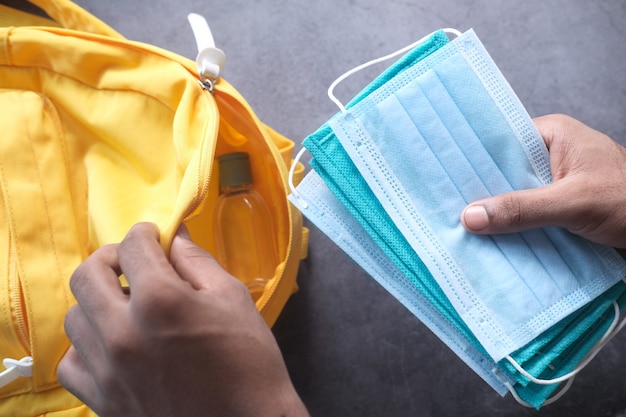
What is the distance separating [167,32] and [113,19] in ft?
0.31

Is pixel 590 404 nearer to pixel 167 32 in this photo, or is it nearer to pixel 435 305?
pixel 435 305

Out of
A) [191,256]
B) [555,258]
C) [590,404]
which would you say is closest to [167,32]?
[191,256]

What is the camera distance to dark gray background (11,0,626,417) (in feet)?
2.77

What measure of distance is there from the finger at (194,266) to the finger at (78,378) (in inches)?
5.3

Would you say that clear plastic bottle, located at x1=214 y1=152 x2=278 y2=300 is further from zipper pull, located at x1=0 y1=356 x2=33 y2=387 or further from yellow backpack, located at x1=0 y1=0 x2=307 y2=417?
zipper pull, located at x1=0 y1=356 x2=33 y2=387

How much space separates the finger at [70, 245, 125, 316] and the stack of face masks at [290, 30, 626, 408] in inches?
9.7

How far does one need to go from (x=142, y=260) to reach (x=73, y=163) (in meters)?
0.28

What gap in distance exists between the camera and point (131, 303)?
1.47 ft

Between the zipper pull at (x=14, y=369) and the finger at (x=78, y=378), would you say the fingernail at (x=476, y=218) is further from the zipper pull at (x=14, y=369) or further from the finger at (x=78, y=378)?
the zipper pull at (x=14, y=369)

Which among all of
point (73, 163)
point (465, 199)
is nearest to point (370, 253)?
point (465, 199)

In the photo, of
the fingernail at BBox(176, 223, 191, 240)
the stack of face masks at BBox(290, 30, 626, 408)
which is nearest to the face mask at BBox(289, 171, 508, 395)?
the stack of face masks at BBox(290, 30, 626, 408)

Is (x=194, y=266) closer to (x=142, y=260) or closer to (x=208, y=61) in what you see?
(x=142, y=260)

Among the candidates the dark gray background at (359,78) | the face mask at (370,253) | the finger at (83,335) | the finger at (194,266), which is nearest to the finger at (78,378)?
the finger at (83,335)

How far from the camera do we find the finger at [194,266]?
1.60ft
